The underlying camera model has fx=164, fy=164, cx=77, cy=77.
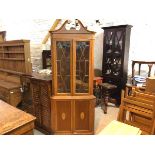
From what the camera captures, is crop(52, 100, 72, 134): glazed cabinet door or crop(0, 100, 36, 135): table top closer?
crop(0, 100, 36, 135): table top

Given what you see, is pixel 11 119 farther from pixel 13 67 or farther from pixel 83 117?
pixel 13 67

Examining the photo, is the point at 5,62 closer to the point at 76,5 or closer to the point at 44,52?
the point at 44,52

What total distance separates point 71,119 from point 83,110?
0.81 ft

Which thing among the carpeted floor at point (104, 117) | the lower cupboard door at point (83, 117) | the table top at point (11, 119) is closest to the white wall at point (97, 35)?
the carpeted floor at point (104, 117)

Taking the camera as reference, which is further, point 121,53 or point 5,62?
point 5,62

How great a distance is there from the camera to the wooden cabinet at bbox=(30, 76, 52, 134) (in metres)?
2.65

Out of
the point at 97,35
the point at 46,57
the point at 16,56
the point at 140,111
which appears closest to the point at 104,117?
the point at 140,111

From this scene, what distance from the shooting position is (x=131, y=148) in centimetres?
50

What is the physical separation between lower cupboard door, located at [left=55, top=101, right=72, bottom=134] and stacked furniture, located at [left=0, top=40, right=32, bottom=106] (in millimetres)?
1273

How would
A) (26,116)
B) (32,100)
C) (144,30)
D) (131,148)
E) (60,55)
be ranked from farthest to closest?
(144,30), (32,100), (60,55), (26,116), (131,148)

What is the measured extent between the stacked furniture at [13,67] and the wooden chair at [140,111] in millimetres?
2243

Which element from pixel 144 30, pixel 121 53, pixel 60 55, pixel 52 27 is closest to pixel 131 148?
pixel 60 55

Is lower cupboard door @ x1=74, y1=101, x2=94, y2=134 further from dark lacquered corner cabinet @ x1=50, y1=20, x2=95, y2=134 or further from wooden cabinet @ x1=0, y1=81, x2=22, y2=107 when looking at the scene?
wooden cabinet @ x1=0, y1=81, x2=22, y2=107

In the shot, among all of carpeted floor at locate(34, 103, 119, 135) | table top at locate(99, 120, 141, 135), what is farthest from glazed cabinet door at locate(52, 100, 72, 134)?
table top at locate(99, 120, 141, 135)
